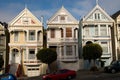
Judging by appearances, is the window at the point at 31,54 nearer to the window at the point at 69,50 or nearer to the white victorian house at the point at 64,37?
the white victorian house at the point at 64,37

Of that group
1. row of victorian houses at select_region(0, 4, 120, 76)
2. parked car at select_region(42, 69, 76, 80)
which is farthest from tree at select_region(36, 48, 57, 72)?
parked car at select_region(42, 69, 76, 80)

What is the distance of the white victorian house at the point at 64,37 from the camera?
55.5 meters

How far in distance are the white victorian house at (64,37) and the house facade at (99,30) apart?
213cm

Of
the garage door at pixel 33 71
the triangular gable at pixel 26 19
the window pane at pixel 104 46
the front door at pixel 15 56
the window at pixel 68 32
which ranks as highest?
the triangular gable at pixel 26 19

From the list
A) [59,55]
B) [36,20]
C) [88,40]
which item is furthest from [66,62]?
[36,20]

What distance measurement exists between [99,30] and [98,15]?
303cm

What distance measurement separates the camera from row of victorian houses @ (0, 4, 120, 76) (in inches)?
2190

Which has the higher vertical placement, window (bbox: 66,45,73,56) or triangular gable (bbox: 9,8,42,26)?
triangular gable (bbox: 9,8,42,26)

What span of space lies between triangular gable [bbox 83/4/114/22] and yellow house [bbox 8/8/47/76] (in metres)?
9.74

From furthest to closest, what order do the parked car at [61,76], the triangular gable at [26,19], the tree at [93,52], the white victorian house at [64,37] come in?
1. the triangular gable at [26,19]
2. the white victorian house at [64,37]
3. the tree at [93,52]
4. the parked car at [61,76]

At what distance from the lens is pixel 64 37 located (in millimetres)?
56094

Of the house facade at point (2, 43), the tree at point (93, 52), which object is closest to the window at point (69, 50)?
the tree at point (93, 52)

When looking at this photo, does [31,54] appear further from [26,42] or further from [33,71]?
[33,71]

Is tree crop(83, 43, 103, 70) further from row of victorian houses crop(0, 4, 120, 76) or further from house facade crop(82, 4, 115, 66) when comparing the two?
house facade crop(82, 4, 115, 66)
